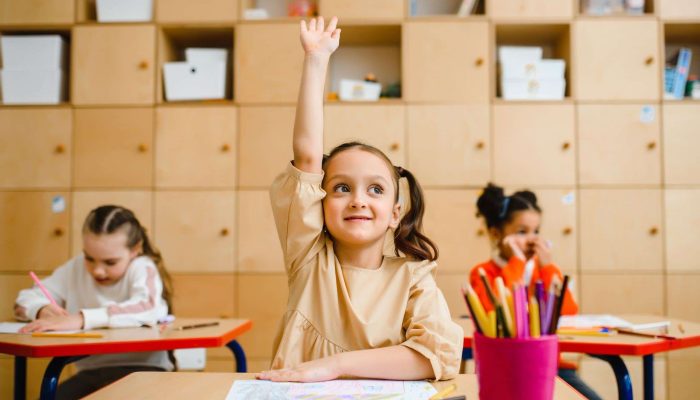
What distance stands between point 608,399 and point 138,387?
2820 mm

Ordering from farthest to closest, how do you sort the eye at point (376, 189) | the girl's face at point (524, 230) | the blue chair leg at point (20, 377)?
the girl's face at point (524, 230) → the blue chair leg at point (20, 377) → the eye at point (376, 189)

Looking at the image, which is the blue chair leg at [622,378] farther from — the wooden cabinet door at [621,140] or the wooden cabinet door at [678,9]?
the wooden cabinet door at [678,9]

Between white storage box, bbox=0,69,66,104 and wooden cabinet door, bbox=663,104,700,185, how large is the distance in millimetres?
3346

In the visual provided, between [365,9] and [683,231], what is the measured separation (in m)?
2.07

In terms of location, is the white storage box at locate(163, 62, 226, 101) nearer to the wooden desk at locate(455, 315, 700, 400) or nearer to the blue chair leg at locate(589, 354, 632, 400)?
the wooden desk at locate(455, 315, 700, 400)

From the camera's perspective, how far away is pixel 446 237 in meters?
3.09

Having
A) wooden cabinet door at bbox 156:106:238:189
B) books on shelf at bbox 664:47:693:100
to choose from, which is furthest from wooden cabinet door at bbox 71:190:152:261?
books on shelf at bbox 664:47:693:100

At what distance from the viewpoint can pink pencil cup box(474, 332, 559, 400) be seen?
0.66m

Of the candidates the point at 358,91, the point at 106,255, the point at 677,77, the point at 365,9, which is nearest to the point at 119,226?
the point at 106,255

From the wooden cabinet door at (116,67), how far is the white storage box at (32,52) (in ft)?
0.41

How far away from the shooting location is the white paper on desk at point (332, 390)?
847mm

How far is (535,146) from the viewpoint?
3121 mm

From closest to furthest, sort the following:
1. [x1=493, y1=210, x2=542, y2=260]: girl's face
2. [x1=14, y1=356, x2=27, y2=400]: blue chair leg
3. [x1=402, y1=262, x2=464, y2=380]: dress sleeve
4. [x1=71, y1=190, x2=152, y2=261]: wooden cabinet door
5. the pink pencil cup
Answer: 1. the pink pencil cup
2. [x1=402, y1=262, x2=464, y2=380]: dress sleeve
3. [x1=14, y1=356, x2=27, y2=400]: blue chair leg
4. [x1=493, y1=210, x2=542, y2=260]: girl's face
5. [x1=71, y1=190, x2=152, y2=261]: wooden cabinet door

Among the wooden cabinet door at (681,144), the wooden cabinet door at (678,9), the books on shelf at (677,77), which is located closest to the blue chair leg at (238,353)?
the wooden cabinet door at (681,144)
